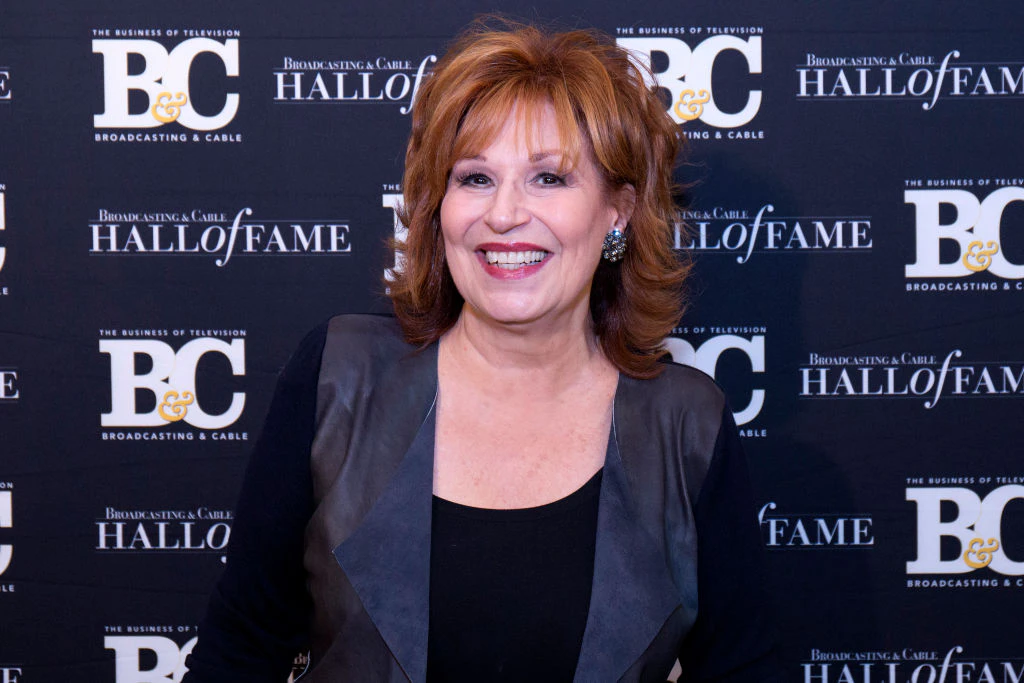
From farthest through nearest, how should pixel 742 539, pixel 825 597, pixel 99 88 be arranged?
pixel 825 597, pixel 99 88, pixel 742 539

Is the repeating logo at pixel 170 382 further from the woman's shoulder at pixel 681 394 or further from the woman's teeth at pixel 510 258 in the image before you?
the woman's shoulder at pixel 681 394

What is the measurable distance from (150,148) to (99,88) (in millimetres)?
159

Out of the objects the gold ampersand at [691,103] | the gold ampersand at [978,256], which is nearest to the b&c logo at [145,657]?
the gold ampersand at [691,103]

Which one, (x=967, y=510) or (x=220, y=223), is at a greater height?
(x=220, y=223)

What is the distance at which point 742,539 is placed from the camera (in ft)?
5.22

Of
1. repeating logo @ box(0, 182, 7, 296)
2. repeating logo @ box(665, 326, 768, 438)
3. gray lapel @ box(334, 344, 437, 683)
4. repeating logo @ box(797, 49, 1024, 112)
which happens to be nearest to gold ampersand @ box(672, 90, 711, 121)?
repeating logo @ box(797, 49, 1024, 112)

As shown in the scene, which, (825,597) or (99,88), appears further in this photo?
(825,597)

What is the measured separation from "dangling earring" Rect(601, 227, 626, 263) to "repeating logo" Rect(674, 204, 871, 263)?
1.75 feet

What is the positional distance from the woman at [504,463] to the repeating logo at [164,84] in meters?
0.70

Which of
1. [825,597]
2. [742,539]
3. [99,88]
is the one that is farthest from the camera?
[825,597]

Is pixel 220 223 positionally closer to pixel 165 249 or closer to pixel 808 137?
pixel 165 249

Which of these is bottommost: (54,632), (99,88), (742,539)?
(54,632)

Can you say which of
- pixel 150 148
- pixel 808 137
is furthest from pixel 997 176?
pixel 150 148

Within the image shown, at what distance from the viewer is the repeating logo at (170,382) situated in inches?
84.2
